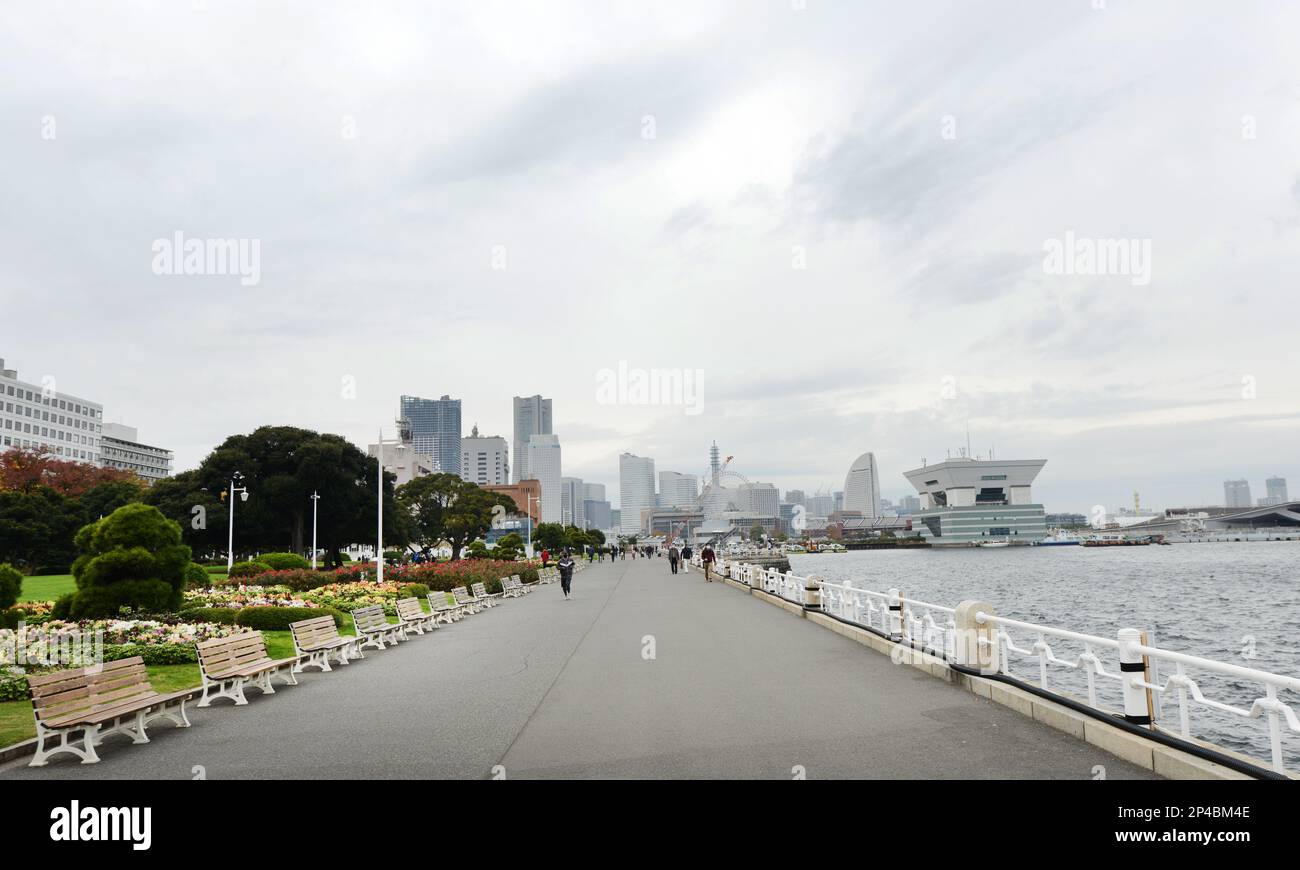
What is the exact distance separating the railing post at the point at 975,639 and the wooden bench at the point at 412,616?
12501 millimetres

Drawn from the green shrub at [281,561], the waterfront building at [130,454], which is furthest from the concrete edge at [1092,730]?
the waterfront building at [130,454]

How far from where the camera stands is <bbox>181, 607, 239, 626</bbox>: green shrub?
1886cm

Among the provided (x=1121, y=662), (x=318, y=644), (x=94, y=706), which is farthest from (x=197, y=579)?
(x=1121, y=662)

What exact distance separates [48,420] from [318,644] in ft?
439

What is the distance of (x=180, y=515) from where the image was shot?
59062mm

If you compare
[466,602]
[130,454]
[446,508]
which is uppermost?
[130,454]

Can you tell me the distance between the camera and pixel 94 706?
8.45 m

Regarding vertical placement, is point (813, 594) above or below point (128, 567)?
below

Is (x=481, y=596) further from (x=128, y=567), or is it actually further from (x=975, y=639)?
(x=975, y=639)

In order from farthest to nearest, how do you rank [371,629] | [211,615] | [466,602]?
[466,602], [211,615], [371,629]

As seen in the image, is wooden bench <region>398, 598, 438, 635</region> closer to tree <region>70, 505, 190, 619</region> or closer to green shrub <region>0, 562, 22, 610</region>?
tree <region>70, 505, 190, 619</region>

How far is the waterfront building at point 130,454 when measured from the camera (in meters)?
149
